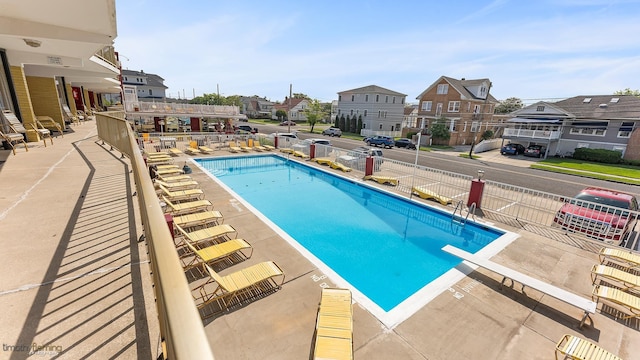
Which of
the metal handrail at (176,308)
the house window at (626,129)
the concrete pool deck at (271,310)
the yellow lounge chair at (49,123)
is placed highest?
the house window at (626,129)

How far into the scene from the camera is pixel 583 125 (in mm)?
33625

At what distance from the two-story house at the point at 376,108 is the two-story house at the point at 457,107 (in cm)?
631

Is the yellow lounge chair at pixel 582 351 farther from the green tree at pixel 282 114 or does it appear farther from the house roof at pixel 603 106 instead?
the green tree at pixel 282 114

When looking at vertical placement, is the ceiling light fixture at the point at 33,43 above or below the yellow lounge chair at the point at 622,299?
above

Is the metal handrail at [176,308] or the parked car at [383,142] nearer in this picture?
the metal handrail at [176,308]

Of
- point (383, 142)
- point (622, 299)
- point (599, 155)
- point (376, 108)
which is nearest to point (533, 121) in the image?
point (599, 155)

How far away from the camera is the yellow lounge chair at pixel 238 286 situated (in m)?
5.50

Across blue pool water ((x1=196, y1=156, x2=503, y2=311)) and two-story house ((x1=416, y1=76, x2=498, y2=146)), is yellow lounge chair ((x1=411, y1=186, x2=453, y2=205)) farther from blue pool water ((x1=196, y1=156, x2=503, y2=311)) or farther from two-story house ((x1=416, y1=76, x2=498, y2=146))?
two-story house ((x1=416, y1=76, x2=498, y2=146))

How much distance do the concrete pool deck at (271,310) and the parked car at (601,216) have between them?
1.44 metres

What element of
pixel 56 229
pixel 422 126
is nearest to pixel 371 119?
pixel 422 126

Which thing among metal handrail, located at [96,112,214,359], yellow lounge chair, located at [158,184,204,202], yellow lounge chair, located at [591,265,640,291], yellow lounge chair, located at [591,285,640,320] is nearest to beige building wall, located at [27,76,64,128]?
yellow lounge chair, located at [158,184,204,202]

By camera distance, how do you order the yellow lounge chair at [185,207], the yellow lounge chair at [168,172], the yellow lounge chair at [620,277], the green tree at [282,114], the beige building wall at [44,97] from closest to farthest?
the yellow lounge chair at [620,277] → the yellow lounge chair at [185,207] → the yellow lounge chair at [168,172] → the beige building wall at [44,97] → the green tree at [282,114]

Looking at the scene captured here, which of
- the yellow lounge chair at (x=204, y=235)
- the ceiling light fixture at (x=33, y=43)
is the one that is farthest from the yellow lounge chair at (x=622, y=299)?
the ceiling light fixture at (x=33, y=43)

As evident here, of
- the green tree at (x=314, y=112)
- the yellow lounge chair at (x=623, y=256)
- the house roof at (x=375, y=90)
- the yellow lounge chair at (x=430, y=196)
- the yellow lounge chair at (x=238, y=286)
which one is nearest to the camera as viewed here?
the yellow lounge chair at (x=238, y=286)
